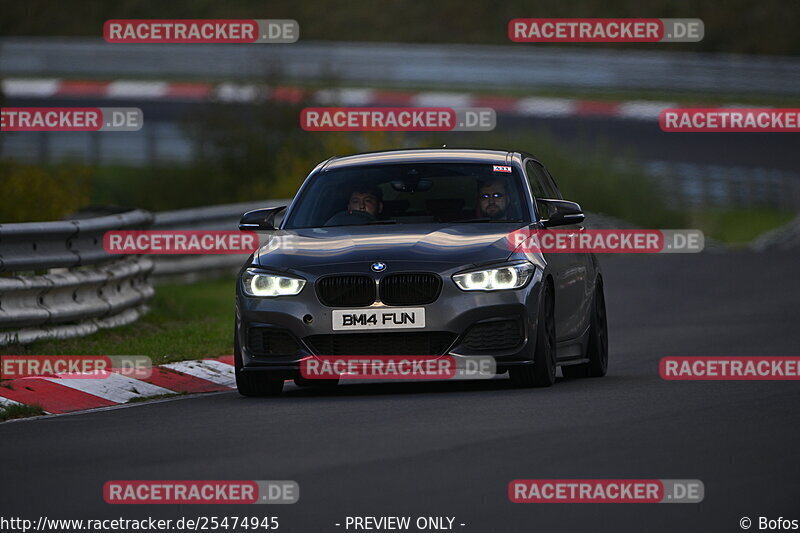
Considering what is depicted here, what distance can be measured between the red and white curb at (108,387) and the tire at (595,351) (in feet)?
7.89

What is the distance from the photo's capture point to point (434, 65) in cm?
4425

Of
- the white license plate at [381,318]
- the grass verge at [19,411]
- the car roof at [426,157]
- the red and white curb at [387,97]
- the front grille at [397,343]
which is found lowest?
the grass verge at [19,411]

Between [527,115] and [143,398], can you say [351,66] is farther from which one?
[143,398]

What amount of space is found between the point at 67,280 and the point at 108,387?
2.70 m

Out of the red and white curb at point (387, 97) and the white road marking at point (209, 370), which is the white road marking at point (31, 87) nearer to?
the red and white curb at point (387, 97)

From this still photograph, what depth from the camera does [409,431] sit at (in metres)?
9.66

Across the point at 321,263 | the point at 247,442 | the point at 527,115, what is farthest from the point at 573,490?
the point at 527,115

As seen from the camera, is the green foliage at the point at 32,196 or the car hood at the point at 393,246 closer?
the car hood at the point at 393,246

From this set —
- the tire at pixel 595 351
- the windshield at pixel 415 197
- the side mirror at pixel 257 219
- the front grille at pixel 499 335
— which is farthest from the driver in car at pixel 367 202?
the tire at pixel 595 351

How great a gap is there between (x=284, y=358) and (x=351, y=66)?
1314 inches

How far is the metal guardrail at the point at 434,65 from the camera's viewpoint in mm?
41844

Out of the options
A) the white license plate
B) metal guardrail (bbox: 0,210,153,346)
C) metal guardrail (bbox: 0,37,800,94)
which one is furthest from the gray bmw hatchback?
metal guardrail (bbox: 0,37,800,94)

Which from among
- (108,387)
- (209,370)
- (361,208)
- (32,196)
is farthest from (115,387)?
(32,196)

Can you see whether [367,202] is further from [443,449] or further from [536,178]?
[443,449]
